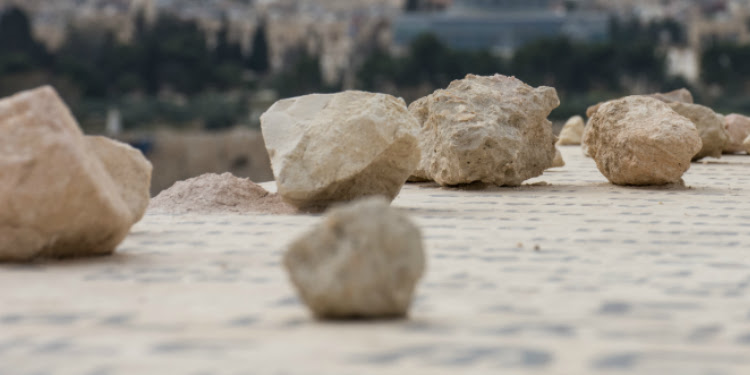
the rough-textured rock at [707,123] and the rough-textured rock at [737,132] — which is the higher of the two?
the rough-textured rock at [707,123]

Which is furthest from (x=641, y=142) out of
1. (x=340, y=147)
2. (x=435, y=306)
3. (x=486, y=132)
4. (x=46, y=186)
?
(x=46, y=186)

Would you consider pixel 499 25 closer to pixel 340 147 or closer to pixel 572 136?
pixel 572 136

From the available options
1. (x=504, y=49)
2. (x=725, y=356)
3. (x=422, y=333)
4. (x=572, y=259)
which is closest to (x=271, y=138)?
(x=572, y=259)

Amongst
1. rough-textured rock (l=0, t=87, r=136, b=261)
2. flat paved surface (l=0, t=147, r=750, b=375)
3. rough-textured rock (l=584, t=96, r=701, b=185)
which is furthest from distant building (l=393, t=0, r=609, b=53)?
rough-textured rock (l=0, t=87, r=136, b=261)

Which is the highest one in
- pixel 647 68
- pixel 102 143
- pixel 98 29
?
pixel 102 143

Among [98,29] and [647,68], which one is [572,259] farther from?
[98,29]

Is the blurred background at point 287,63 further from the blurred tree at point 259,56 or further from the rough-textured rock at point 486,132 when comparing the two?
the rough-textured rock at point 486,132

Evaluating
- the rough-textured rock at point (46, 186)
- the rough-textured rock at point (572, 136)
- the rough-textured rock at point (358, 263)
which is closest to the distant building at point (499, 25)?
the rough-textured rock at point (572, 136)
